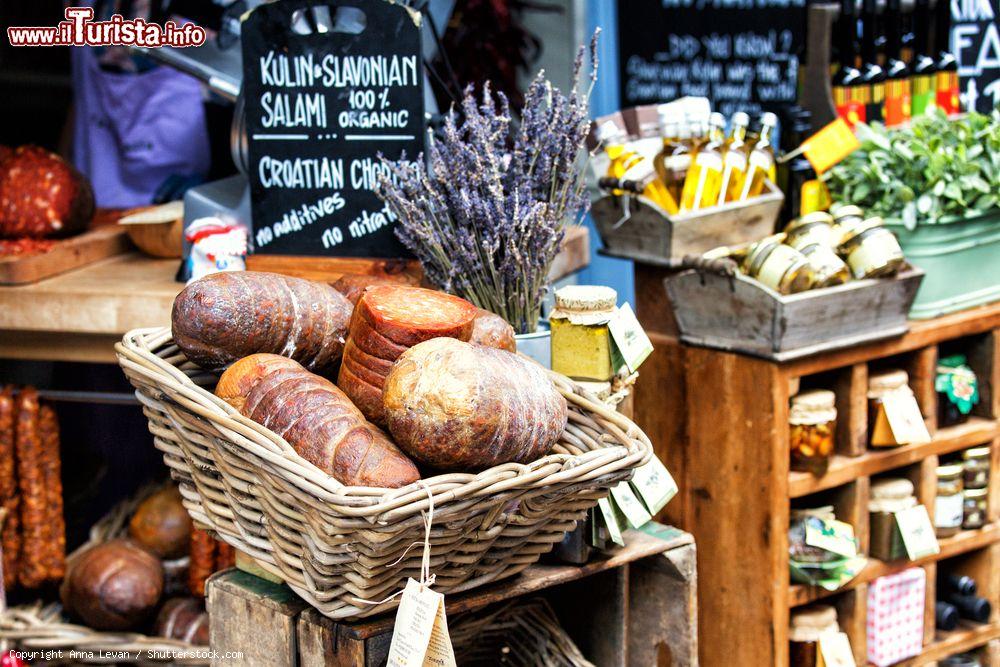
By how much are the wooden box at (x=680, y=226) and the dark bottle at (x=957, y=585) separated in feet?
2.94

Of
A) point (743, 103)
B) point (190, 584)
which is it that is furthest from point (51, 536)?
point (743, 103)

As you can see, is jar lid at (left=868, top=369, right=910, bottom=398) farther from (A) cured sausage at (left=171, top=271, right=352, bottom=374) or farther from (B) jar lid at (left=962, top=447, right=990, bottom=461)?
(A) cured sausage at (left=171, top=271, right=352, bottom=374)

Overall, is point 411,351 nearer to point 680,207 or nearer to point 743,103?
point 680,207

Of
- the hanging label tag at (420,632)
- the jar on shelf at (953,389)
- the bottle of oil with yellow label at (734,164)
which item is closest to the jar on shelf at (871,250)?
the bottle of oil with yellow label at (734,164)

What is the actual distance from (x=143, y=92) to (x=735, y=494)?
2.14m

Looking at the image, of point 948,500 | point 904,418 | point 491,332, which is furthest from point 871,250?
point 491,332

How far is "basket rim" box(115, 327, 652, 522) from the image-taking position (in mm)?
1129

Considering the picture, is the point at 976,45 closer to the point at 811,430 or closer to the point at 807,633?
the point at 811,430

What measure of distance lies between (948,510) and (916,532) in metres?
0.14

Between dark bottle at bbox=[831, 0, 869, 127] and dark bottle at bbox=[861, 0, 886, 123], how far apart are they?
0.01 metres

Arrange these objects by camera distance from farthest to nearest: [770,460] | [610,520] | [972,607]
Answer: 1. [972,607]
2. [770,460]
3. [610,520]

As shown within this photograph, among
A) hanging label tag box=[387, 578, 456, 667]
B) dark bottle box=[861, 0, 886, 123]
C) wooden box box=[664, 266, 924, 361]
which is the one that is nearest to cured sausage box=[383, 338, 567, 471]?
hanging label tag box=[387, 578, 456, 667]

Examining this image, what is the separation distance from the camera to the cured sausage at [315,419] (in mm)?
1213

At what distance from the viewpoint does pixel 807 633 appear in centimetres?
212
